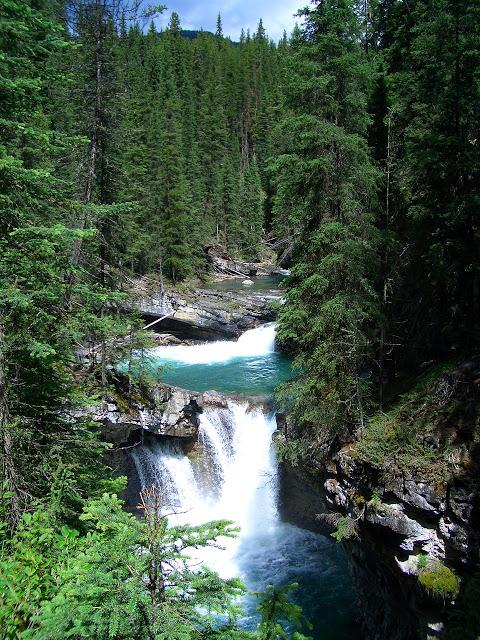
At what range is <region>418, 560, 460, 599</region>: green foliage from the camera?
7.96 metres

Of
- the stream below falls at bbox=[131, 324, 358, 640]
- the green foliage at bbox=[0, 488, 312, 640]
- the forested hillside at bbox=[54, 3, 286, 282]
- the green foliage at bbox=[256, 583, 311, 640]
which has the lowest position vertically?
the stream below falls at bbox=[131, 324, 358, 640]

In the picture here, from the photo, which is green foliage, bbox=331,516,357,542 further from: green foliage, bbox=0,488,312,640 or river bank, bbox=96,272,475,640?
green foliage, bbox=0,488,312,640

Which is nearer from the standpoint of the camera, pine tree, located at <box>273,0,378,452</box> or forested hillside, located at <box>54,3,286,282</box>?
pine tree, located at <box>273,0,378,452</box>

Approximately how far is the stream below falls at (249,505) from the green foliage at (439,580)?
4.96 m

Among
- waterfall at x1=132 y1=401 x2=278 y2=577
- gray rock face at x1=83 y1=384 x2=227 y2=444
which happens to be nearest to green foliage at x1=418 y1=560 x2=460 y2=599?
waterfall at x1=132 y1=401 x2=278 y2=577

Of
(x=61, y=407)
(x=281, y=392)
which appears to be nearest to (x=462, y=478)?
(x=281, y=392)

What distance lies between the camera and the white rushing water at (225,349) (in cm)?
2638

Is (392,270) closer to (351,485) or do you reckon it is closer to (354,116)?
(354,116)

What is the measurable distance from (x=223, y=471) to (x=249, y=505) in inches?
59.1

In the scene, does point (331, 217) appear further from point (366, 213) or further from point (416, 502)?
point (416, 502)

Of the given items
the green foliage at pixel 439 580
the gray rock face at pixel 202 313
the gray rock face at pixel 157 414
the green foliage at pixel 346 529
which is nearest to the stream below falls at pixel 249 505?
the gray rock face at pixel 157 414

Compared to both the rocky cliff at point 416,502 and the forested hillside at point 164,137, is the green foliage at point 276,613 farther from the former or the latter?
the forested hillside at point 164,137

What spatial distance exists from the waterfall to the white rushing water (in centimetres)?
864

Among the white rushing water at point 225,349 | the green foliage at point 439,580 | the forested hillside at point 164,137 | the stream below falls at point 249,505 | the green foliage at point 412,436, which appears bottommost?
the stream below falls at point 249,505
